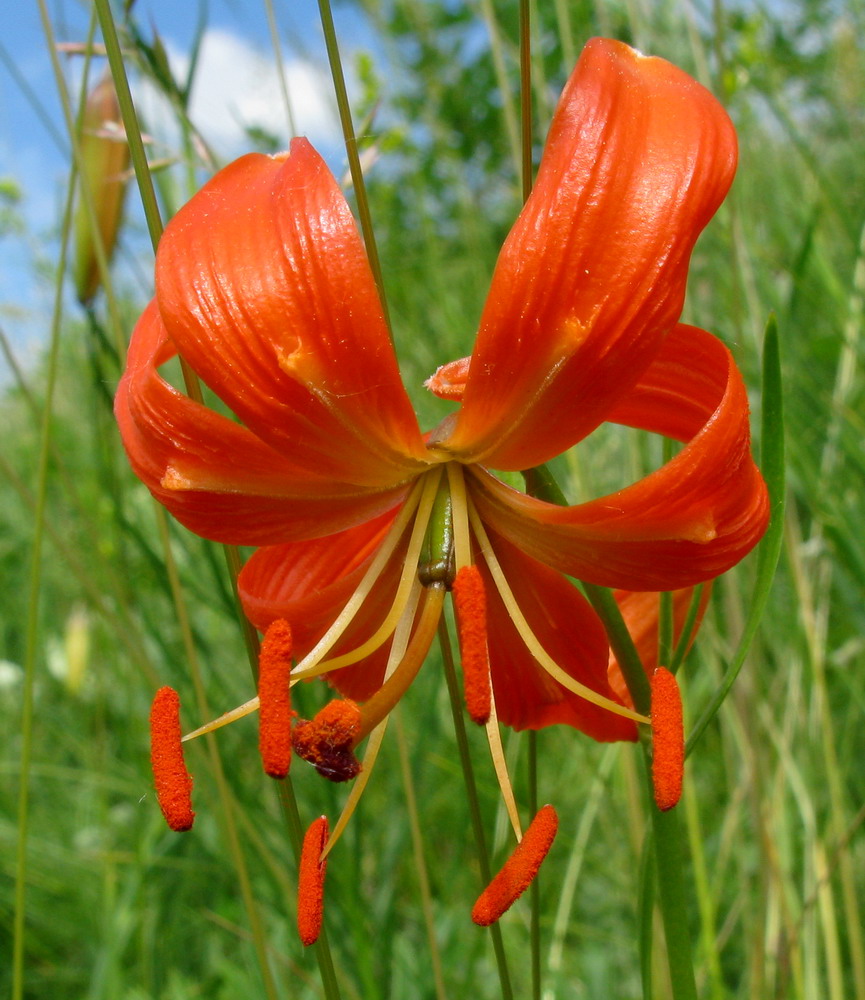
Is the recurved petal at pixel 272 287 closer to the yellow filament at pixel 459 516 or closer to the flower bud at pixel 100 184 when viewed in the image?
the yellow filament at pixel 459 516

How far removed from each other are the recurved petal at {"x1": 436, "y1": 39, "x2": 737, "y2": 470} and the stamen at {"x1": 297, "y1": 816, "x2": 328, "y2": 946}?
249 millimetres

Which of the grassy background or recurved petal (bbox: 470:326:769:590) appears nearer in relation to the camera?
recurved petal (bbox: 470:326:769:590)

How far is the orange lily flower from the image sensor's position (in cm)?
39

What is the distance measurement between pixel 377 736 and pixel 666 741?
6.1 inches

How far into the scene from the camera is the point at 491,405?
0.47 m

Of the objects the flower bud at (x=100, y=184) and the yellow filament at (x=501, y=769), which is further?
the flower bud at (x=100, y=184)

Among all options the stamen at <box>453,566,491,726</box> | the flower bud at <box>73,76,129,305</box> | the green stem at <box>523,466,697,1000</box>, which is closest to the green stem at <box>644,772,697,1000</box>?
the green stem at <box>523,466,697,1000</box>

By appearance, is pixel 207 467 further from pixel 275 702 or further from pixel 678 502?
pixel 678 502

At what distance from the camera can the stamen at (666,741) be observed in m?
0.42

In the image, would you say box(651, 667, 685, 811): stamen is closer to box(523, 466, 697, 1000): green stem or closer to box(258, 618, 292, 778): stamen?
box(523, 466, 697, 1000): green stem

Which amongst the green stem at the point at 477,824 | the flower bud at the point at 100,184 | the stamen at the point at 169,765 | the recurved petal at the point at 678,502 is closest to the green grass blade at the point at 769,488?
the recurved petal at the point at 678,502

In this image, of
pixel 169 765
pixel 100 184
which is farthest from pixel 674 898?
pixel 100 184

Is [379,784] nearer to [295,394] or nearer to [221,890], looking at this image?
[221,890]

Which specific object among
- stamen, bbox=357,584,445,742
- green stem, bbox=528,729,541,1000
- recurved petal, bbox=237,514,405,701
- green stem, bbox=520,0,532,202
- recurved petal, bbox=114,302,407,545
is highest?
green stem, bbox=520,0,532,202
